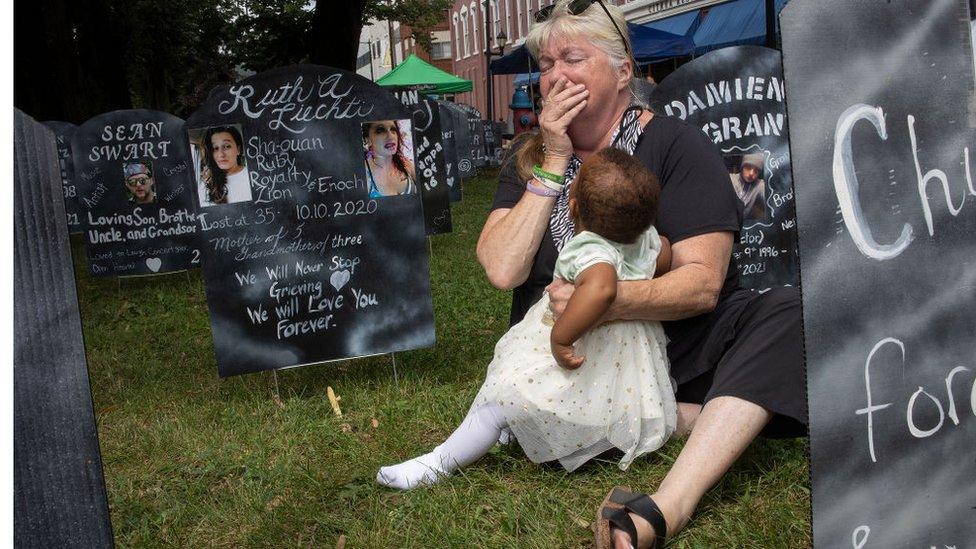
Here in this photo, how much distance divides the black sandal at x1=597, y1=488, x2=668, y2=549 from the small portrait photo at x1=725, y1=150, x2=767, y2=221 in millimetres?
2303

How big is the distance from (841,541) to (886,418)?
24cm

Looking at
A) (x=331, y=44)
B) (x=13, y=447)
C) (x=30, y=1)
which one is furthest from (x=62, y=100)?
(x=13, y=447)

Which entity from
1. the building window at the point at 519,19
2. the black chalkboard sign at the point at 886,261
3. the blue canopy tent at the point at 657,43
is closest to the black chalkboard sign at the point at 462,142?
the blue canopy tent at the point at 657,43

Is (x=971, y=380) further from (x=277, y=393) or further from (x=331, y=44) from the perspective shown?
(x=331, y=44)

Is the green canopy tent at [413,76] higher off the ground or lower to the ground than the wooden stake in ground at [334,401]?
higher

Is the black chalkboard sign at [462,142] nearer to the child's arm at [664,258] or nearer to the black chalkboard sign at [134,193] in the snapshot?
the black chalkboard sign at [134,193]

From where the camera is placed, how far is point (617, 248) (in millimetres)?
2762

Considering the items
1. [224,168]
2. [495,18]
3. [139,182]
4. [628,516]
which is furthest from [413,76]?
[495,18]

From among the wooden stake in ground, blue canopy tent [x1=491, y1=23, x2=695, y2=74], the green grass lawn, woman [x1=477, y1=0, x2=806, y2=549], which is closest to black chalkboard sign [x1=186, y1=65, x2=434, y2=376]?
the wooden stake in ground

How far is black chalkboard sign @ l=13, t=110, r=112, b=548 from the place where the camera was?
1.39m

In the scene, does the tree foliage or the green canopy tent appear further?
the green canopy tent

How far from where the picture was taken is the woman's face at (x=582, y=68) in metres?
2.99

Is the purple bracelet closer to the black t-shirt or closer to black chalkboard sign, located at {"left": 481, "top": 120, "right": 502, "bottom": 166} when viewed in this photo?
the black t-shirt

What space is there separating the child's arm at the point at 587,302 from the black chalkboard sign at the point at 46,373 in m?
1.47
